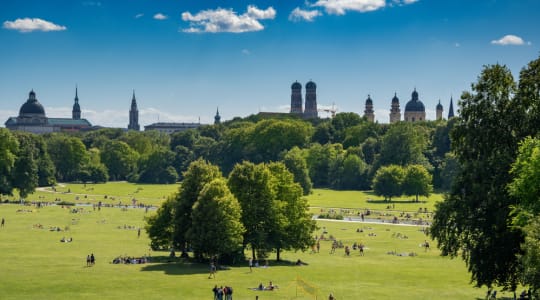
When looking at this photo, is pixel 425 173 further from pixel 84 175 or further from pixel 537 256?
pixel 537 256

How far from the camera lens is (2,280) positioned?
41.6 meters

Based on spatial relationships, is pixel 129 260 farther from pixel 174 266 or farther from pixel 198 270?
pixel 198 270

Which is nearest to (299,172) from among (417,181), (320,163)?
(417,181)

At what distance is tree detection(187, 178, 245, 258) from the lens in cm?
4944

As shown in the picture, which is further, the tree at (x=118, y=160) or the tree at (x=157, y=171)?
the tree at (x=118, y=160)

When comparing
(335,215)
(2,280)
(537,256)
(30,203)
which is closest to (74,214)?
(30,203)

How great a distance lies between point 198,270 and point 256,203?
8106 mm

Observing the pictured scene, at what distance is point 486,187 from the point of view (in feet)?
115

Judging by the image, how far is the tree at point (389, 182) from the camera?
114062 mm

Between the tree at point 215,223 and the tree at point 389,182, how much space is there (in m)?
66.5

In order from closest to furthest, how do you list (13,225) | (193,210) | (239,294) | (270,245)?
1. (239,294)
2. (193,210)
3. (270,245)
4. (13,225)

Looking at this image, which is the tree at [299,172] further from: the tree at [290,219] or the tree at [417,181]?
the tree at [290,219]

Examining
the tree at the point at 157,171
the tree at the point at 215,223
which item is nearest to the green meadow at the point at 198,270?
the tree at the point at 215,223

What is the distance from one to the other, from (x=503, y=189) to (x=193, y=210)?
22.8m
